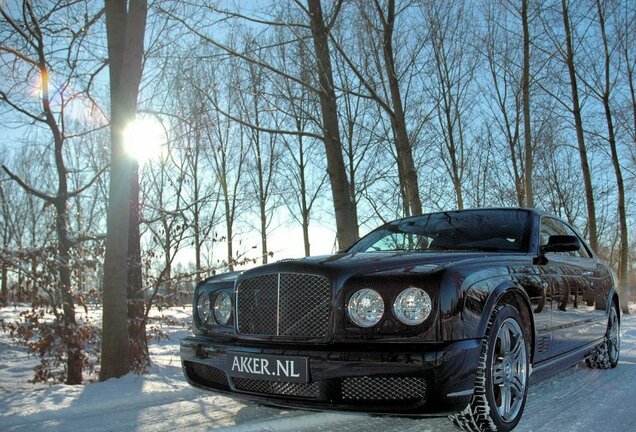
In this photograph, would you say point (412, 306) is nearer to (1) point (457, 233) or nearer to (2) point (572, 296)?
(1) point (457, 233)

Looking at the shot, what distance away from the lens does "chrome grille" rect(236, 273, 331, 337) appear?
8.59 feet

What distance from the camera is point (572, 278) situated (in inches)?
158

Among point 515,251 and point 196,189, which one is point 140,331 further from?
point 196,189

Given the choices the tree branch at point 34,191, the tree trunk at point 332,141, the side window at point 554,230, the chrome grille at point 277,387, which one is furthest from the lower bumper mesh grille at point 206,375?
the tree branch at point 34,191

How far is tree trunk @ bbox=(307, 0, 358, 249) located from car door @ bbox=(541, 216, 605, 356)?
3.81m

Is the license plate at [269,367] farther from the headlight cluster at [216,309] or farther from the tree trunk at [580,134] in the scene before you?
the tree trunk at [580,134]

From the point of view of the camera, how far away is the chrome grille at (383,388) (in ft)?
7.46

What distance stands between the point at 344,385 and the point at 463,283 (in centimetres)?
75

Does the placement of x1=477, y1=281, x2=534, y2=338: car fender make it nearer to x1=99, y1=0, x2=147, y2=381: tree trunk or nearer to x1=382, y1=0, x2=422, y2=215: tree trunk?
x1=99, y1=0, x2=147, y2=381: tree trunk

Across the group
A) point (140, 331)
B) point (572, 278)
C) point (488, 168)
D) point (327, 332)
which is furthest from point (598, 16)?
point (327, 332)

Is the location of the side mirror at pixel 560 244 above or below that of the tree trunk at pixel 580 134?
below

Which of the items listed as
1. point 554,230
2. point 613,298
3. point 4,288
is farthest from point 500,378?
point 4,288

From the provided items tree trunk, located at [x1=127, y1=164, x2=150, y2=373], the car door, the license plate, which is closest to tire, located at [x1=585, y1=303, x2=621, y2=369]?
the car door

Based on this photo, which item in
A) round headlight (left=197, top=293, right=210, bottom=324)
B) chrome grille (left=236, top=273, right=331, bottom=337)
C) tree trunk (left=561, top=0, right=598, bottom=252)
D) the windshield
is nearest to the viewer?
chrome grille (left=236, top=273, right=331, bottom=337)
